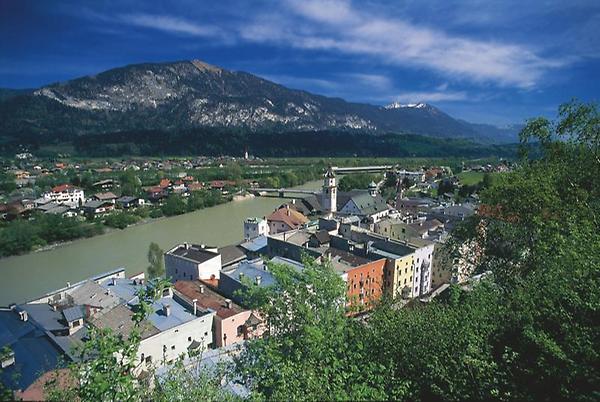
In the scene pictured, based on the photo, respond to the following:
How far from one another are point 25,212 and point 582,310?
31.3m

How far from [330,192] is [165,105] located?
11256 cm

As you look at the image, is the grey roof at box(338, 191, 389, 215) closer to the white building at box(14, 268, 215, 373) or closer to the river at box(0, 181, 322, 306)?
the river at box(0, 181, 322, 306)

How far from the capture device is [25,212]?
26688 mm

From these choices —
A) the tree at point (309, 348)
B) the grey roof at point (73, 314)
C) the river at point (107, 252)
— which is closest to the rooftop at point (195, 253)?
the river at point (107, 252)

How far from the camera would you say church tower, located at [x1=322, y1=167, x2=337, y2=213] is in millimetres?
27453

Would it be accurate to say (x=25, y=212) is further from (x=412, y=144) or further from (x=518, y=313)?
(x=412, y=144)

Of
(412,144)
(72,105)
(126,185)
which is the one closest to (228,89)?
(72,105)

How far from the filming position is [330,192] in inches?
1105

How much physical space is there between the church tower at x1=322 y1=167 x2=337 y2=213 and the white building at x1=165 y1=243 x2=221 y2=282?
48.1ft

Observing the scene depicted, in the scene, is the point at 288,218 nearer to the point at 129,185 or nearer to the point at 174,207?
the point at 174,207

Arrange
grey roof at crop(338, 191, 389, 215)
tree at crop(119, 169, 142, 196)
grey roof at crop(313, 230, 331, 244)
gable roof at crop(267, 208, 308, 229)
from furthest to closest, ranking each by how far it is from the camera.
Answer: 1. tree at crop(119, 169, 142, 196)
2. grey roof at crop(338, 191, 389, 215)
3. gable roof at crop(267, 208, 308, 229)
4. grey roof at crop(313, 230, 331, 244)

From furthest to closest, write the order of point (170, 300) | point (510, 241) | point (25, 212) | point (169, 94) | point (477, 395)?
point (169, 94), point (25, 212), point (170, 300), point (510, 241), point (477, 395)

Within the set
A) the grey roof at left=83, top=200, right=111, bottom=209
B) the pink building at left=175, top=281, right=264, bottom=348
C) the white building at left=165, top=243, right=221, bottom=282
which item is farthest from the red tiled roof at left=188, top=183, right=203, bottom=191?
the pink building at left=175, top=281, right=264, bottom=348

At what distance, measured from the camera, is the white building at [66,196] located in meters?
31.5
